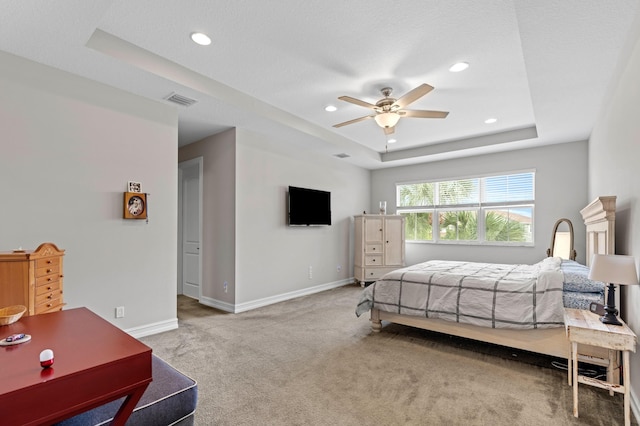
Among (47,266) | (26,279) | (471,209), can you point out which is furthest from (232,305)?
(471,209)

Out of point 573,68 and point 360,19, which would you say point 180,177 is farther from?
point 573,68

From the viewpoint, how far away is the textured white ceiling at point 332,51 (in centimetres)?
216

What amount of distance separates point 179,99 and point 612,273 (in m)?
4.00

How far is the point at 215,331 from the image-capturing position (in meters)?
3.62

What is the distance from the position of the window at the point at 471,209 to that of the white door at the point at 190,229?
13.6 feet

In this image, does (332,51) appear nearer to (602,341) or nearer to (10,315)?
(10,315)

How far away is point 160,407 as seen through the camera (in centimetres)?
138

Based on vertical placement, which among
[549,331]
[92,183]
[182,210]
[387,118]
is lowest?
[549,331]

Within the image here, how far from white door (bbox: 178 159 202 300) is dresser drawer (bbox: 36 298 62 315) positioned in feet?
8.56

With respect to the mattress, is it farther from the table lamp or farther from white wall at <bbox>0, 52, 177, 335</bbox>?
white wall at <bbox>0, 52, 177, 335</bbox>

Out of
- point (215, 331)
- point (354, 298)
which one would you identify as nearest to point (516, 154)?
point (354, 298)

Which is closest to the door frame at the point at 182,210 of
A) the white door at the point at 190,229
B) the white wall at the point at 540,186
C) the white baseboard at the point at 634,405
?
the white door at the point at 190,229

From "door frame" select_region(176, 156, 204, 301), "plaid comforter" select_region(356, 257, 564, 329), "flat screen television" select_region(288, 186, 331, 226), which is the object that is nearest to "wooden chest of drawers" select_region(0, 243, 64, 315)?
"door frame" select_region(176, 156, 204, 301)

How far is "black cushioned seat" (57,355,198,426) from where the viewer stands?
124 centimetres
